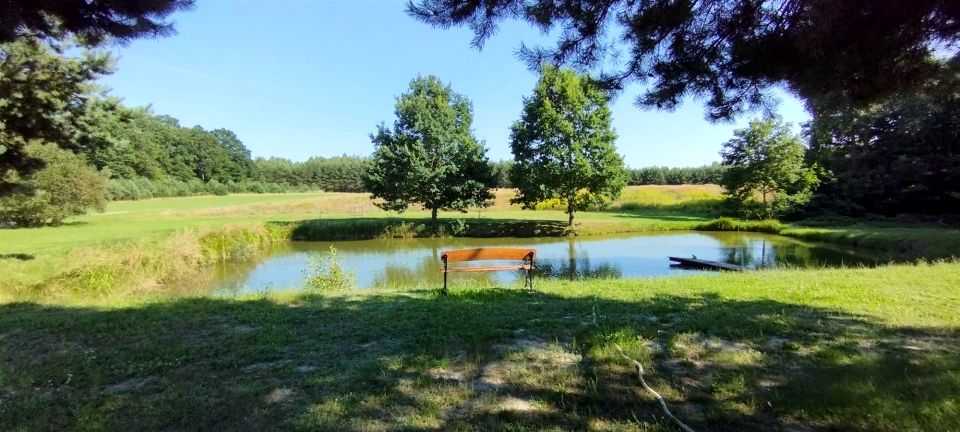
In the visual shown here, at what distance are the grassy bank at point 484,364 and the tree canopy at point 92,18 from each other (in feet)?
9.16

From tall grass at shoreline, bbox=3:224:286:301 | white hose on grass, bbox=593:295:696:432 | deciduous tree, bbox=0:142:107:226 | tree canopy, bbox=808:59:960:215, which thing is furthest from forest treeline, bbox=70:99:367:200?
white hose on grass, bbox=593:295:696:432

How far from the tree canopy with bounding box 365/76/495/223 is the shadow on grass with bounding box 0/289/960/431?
26665 millimetres

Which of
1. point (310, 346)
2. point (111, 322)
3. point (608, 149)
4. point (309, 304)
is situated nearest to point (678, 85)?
point (310, 346)

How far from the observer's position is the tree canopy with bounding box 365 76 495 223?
107ft

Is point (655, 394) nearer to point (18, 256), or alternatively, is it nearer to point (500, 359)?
point (500, 359)

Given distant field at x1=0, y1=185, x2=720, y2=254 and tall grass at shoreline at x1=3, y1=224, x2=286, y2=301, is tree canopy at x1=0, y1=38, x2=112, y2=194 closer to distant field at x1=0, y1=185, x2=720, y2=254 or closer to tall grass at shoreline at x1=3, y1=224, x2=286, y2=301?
tall grass at shoreline at x1=3, y1=224, x2=286, y2=301

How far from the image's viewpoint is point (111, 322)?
19.3 feet

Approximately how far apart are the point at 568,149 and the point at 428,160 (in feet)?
28.9

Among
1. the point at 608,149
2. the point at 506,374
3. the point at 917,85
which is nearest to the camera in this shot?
the point at 506,374

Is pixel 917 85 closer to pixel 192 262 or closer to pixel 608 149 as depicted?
pixel 192 262

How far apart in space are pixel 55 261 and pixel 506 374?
1479 centimetres

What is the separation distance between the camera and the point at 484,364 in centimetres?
419

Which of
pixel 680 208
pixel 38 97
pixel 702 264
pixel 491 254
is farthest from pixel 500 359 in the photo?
pixel 680 208

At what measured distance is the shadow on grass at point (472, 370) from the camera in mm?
3242
